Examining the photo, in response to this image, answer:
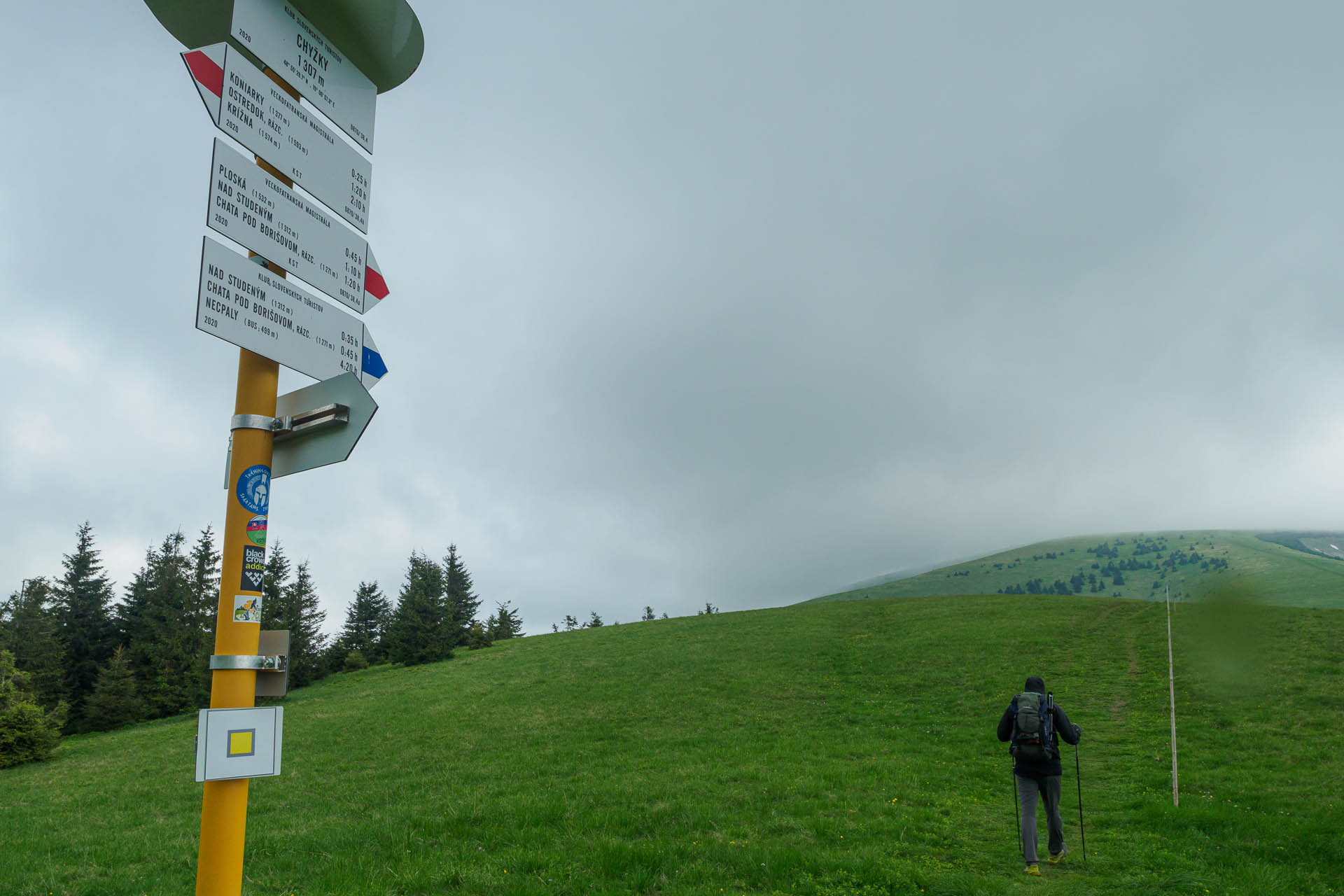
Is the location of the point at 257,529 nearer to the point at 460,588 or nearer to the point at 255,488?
the point at 255,488

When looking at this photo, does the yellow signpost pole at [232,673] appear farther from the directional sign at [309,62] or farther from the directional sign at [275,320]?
the directional sign at [309,62]

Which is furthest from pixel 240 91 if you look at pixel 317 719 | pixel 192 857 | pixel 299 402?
pixel 317 719

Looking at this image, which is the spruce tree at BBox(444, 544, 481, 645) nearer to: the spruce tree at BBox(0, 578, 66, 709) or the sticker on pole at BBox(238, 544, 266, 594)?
the spruce tree at BBox(0, 578, 66, 709)

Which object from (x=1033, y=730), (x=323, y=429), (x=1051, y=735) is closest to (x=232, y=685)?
(x=323, y=429)

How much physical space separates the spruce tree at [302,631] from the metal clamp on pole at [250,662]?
52.4 metres

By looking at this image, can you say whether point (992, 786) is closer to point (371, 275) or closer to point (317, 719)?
point (371, 275)

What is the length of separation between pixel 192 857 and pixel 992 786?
16.0 meters

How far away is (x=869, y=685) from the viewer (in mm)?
31734

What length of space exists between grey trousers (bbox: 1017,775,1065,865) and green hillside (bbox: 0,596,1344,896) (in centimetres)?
44

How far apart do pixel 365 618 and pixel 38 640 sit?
26572 millimetres

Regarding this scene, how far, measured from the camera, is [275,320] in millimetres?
4363

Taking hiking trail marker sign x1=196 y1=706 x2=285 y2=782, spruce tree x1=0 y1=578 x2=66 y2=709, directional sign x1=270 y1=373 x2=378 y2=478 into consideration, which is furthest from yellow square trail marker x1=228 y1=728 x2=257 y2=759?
spruce tree x1=0 y1=578 x2=66 y2=709

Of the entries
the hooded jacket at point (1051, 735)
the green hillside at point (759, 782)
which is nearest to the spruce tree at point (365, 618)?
the green hillside at point (759, 782)

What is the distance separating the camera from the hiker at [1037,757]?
11.5 m
